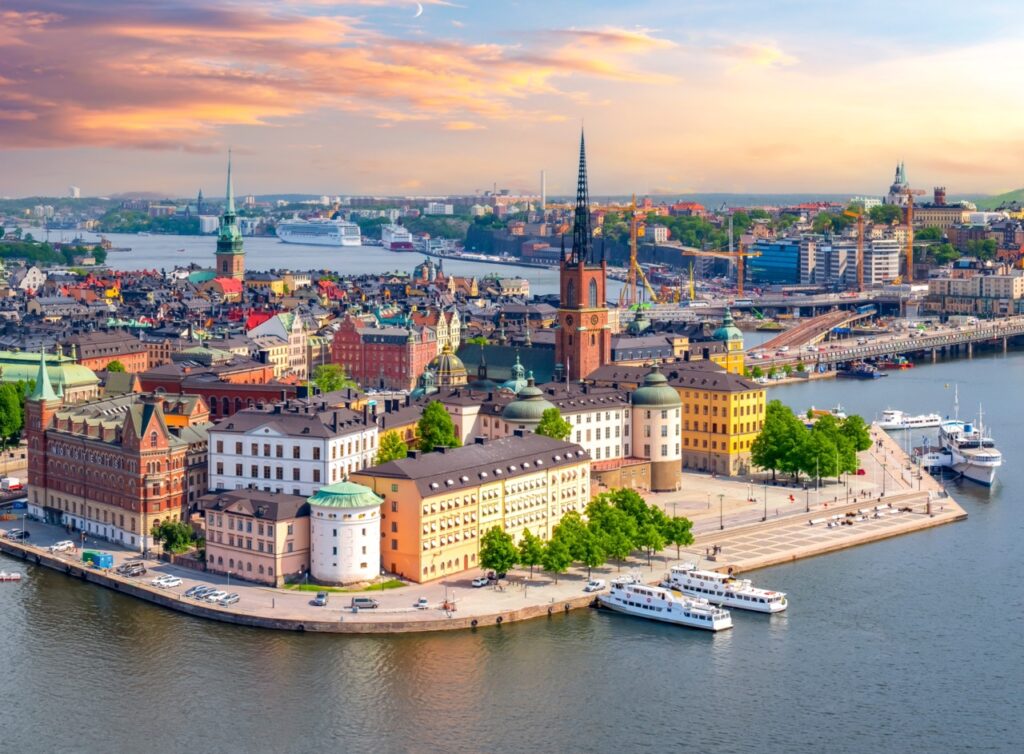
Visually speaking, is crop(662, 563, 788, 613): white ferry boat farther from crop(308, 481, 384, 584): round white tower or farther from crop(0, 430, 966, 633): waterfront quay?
crop(308, 481, 384, 584): round white tower

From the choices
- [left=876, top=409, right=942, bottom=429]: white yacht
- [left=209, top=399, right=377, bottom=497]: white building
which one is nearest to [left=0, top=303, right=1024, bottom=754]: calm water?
[left=209, top=399, right=377, bottom=497]: white building

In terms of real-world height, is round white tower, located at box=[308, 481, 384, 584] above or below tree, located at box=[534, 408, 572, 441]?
below

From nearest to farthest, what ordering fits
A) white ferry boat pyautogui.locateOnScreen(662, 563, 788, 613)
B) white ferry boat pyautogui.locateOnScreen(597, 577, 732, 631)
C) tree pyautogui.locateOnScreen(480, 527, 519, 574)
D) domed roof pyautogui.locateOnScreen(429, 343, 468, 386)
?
white ferry boat pyautogui.locateOnScreen(597, 577, 732, 631), white ferry boat pyautogui.locateOnScreen(662, 563, 788, 613), tree pyautogui.locateOnScreen(480, 527, 519, 574), domed roof pyautogui.locateOnScreen(429, 343, 468, 386)

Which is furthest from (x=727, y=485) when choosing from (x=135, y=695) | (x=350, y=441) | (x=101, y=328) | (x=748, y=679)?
(x=101, y=328)

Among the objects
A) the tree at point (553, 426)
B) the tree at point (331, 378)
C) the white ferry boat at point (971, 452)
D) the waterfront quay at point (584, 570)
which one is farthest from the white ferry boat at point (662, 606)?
the tree at point (331, 378)

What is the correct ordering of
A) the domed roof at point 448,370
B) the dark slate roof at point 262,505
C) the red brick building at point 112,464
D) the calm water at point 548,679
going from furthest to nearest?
1. the domed roof at point 448,370
2. the red brick building at point 112,464
3. the dark slate roof at point 262,505
4. the calm water at point 548,679

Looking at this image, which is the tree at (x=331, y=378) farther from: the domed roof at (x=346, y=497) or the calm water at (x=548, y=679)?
the calm water at (x=548, y=679)

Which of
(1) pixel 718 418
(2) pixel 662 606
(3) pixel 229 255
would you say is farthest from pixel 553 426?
(3) pixel 229 255
